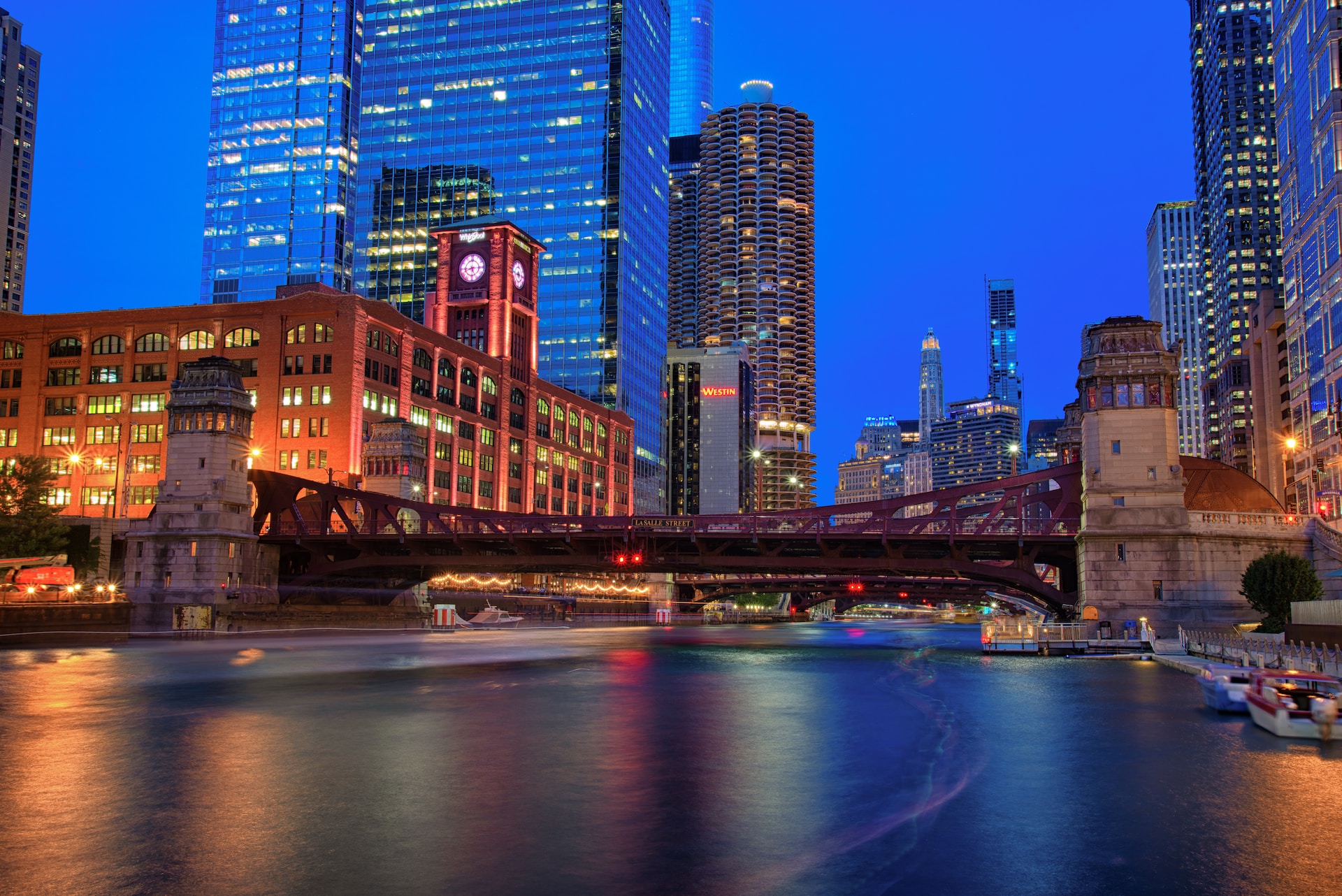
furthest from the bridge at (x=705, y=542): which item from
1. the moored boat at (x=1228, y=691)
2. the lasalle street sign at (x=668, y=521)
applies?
the moored boat at (x=1228, y=691)

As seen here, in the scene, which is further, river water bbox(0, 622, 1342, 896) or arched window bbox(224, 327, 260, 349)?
arched window bbox(224, 327, 260, 349)

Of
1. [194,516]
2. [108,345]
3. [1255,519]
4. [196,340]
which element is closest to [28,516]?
[194,516]

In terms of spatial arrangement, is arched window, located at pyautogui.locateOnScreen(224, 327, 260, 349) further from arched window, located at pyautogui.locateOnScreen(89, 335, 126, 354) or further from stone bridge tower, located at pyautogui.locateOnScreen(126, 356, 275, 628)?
stone bridge tower, located at pyautogui.locateOnScreen(126, 356, 275, 628)

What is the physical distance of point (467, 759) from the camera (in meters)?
26.6

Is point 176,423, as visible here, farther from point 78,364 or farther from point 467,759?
point 467,759

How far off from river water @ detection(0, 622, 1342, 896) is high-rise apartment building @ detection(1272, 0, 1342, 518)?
85.1m

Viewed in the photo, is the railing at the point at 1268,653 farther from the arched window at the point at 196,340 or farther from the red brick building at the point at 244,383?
the arched window at the point at 196,340

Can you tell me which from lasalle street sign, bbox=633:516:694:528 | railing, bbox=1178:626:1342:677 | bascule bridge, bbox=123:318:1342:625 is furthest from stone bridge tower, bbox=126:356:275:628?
railing, bbox=1178:626:1342:677

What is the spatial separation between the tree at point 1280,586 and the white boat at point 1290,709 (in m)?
29.5

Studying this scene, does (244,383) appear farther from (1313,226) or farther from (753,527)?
(1313,226)

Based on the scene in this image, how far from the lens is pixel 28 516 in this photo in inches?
3428

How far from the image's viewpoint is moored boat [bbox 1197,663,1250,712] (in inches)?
1484

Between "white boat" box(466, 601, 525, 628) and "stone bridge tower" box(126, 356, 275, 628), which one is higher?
"stone bridge tower" box(126, 356, 275, 628)

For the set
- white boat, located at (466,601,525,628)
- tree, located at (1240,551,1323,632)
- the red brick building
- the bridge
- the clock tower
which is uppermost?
the clock tower
